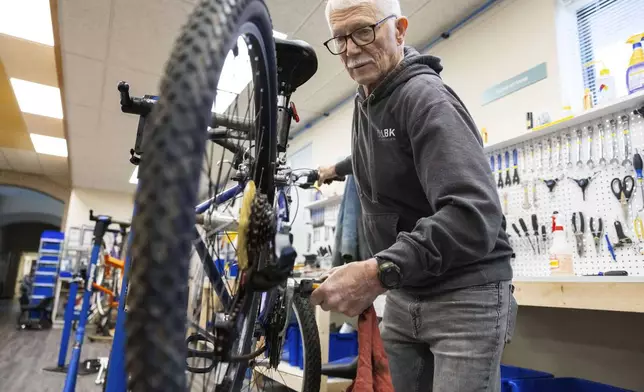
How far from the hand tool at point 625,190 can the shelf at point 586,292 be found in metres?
0.58

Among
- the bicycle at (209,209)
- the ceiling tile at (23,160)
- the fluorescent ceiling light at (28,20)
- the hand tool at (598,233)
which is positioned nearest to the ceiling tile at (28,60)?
the fluorescent ceiling light at (28,20)

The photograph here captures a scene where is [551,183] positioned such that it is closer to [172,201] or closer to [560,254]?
[560,254]

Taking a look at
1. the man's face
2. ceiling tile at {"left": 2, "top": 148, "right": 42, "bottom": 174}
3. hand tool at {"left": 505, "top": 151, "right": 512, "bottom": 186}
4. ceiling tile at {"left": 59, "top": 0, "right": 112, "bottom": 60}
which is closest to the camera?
the man's face

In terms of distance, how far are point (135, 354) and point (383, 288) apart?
44cm

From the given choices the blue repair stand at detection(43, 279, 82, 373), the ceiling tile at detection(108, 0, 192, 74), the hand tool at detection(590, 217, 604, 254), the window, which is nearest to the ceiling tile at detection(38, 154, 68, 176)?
the ceiling tile at detection(108, 0, 192, 74)

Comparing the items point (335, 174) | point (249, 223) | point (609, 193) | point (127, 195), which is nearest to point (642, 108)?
point (609, 193)

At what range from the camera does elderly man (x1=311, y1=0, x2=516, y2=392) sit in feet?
2.24

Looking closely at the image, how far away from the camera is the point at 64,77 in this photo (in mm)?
3744

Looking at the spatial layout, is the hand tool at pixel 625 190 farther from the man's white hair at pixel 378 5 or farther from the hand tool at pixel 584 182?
the man's white hair at pixel 378 5

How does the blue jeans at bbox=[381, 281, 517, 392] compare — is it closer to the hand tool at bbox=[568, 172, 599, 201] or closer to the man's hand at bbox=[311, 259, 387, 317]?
the man's hand at bbox=[311, 259, 387, 317]

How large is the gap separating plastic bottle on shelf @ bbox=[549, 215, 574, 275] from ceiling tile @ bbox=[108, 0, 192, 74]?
7.75 ft

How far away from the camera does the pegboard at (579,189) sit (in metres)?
1.75

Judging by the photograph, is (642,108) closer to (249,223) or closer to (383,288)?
(383,288)

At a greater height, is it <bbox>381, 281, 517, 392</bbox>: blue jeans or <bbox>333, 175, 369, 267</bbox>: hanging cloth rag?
<bbox>333, 175, 369, 267</bbox>: hanging cloth rag
